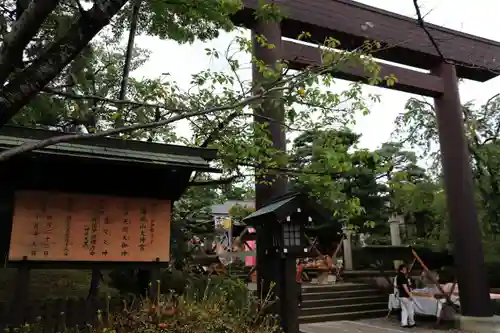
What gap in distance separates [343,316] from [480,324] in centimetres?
355

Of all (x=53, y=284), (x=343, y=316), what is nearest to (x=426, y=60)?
(x=343, y=316)

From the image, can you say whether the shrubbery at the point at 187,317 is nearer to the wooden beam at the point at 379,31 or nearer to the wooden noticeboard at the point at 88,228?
the wooden noticeboard at the point at 88,228

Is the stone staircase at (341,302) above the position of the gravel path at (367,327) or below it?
above

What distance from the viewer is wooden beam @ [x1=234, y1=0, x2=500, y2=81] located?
899 cm

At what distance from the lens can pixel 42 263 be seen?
17.5ft

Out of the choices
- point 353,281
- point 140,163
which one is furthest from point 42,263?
point 353,281

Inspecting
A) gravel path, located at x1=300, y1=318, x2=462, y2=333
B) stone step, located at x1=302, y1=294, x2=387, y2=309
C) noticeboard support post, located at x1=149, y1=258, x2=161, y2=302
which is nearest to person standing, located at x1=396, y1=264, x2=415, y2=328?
gravel path, located at x1=300, y1=318, x2=462, y2=333

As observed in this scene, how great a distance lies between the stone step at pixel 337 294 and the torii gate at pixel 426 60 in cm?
375

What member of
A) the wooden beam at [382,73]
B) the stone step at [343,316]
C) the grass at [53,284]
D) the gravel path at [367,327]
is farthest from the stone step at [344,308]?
the wooden beam at [382,73]

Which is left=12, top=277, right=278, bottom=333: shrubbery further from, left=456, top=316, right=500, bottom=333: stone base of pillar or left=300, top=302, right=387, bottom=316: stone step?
left=456, top=316, right=500, bottom=333: stone base of pillar

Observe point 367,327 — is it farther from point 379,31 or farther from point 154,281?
point 379,31

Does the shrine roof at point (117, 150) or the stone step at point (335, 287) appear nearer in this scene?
the shrine roof at point (117, 150)

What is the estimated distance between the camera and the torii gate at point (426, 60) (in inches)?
348

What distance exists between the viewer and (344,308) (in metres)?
12.2
